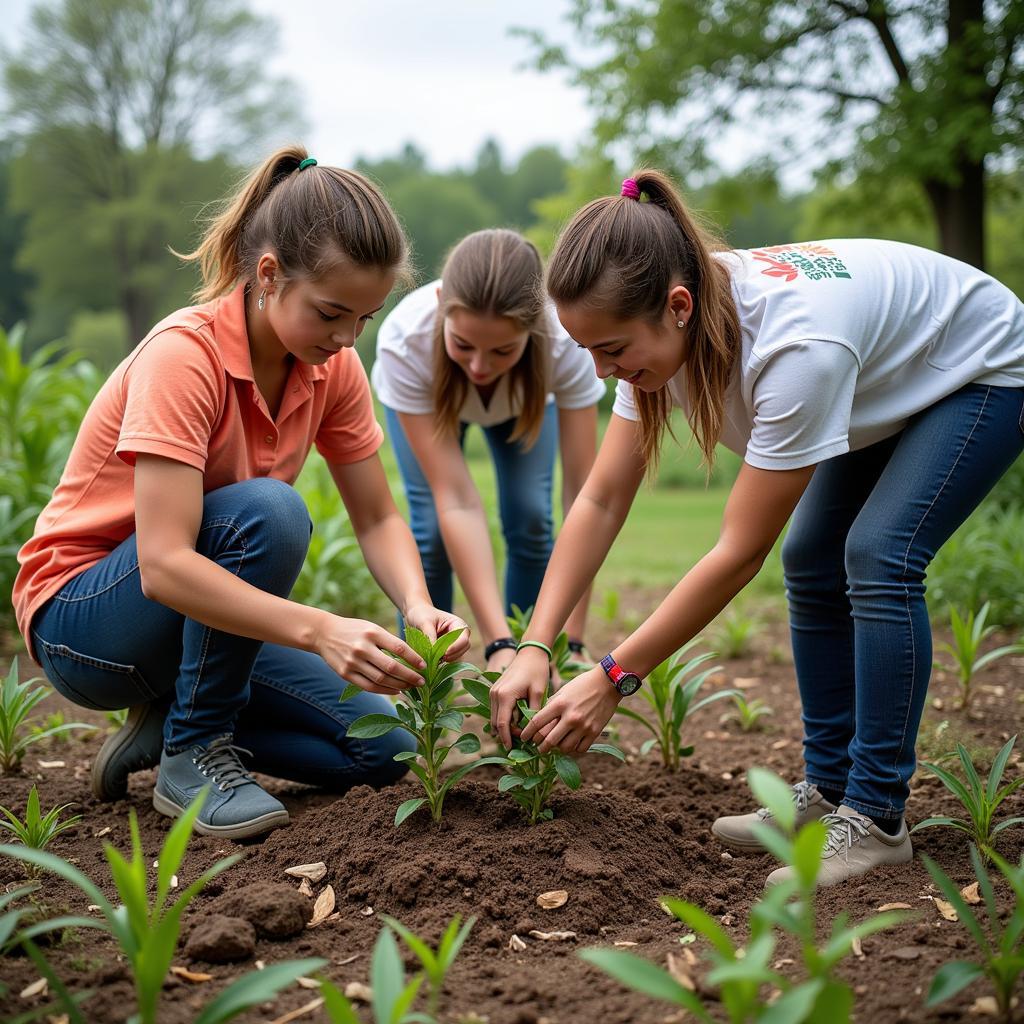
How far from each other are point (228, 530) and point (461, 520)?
88cm

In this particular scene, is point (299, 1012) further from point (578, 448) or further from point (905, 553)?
point (578, 448)

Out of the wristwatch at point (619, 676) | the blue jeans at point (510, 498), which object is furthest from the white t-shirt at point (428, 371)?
the wristwatch at point (619, 676)

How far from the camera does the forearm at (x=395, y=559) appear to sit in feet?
8.50

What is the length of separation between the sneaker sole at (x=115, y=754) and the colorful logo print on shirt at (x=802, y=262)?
1.90 metres

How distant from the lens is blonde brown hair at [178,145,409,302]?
2197 millimetres

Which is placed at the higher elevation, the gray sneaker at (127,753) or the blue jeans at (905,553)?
the blue jeans at (905,553)

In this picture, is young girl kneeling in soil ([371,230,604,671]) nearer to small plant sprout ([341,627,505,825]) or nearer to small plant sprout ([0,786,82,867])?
small plant sprout ([341,627,505,825])

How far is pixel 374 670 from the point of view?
6.65 feet

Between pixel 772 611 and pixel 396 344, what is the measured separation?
2.98m

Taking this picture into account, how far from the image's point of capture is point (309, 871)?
210 cm

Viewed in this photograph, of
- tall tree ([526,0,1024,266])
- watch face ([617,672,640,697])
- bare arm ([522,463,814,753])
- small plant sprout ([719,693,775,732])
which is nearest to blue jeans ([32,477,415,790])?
bare arm ([522,463,814,753])

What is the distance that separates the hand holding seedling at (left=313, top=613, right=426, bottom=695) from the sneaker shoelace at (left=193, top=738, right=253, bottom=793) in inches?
22.0

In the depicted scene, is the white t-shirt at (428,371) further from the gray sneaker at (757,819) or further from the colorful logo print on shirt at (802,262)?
the gray sneaker at (757,819)

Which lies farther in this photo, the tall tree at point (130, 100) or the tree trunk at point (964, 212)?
the tall tree at point (130, 100)
